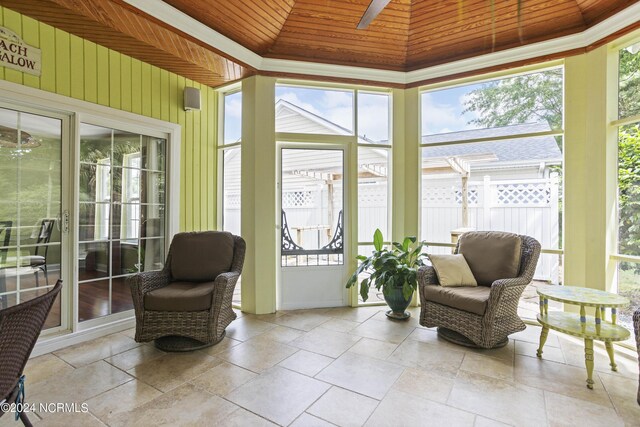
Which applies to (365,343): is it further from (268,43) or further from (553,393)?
(268,43)

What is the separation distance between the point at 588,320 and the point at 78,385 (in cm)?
399

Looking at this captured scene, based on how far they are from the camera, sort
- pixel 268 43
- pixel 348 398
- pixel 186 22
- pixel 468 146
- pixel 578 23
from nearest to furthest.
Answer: pixel 348 398 → pixel 186 22 → pixel 578 23 → pixel 268 43 → pixel 468 146

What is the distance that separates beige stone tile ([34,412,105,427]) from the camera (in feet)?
6.13

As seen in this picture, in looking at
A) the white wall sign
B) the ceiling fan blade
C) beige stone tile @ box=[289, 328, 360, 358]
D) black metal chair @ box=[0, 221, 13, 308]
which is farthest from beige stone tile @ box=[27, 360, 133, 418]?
the ceiling fan blade

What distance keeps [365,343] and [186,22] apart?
3.41 m

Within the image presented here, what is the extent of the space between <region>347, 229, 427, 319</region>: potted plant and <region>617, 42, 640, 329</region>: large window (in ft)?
6.07

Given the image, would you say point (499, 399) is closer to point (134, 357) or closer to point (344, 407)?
point (344, 407)

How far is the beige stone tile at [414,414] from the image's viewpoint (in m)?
1.89

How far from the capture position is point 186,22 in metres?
2.94

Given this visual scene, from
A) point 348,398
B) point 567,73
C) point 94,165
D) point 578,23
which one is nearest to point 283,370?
point 348,398

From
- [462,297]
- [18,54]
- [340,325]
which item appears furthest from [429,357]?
[18,54]

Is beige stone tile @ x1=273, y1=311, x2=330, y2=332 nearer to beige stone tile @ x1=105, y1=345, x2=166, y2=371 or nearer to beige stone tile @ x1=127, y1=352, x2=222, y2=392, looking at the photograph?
beige stone tile @ x1=127, y1=352, x2=222, y2=392

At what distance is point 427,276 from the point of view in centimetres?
326

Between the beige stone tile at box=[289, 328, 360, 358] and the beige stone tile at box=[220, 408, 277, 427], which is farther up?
the beige stone tile at box=[289, 328, 360, 358]
